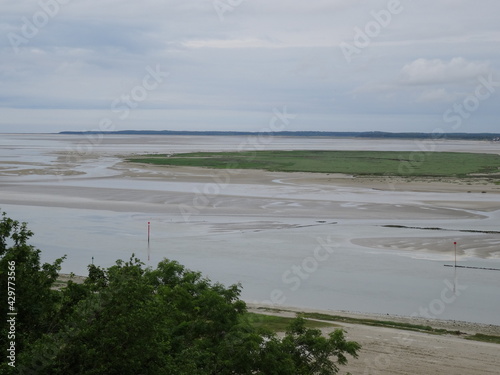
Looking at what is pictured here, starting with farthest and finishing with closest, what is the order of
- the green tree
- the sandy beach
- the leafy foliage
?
the sandy beach < the green tree < the leafy foliage

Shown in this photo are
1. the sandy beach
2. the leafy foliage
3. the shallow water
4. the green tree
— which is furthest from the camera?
the shallow water

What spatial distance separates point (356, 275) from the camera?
32.5 metres

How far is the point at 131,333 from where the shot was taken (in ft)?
37.4

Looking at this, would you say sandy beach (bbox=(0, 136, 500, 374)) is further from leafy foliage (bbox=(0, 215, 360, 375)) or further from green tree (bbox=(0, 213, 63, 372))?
green tree (bbox=(0, 213, 63, 372))

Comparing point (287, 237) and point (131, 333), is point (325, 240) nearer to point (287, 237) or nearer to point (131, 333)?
point (287, 237)

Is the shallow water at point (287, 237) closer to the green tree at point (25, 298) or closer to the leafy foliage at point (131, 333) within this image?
the leafy foliage at point (131, 333)

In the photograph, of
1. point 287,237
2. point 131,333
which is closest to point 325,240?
point 287,237

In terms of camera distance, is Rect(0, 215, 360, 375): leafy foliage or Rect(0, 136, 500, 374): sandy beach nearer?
Rect(0, 215, 360, 375): leafy foliage

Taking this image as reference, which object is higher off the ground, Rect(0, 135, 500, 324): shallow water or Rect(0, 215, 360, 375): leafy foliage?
Rect(0, 135, 500, 324): shallow water

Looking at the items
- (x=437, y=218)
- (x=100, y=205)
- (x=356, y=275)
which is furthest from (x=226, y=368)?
(x=100, y=205)

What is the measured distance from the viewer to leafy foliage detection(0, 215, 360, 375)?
11062 mm

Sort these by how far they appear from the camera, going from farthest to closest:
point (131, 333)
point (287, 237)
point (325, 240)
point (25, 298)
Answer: point (287, 237) < point (325, 240) < point (25, 298) < point (131, 333)

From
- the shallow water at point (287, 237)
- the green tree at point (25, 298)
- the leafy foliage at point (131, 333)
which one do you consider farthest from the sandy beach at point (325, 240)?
the green tree at point (25, 298)

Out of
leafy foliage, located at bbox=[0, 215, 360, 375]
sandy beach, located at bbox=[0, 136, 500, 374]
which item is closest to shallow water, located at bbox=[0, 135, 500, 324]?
sandy beach, located at bbox=[0, 136, 500, 374]
